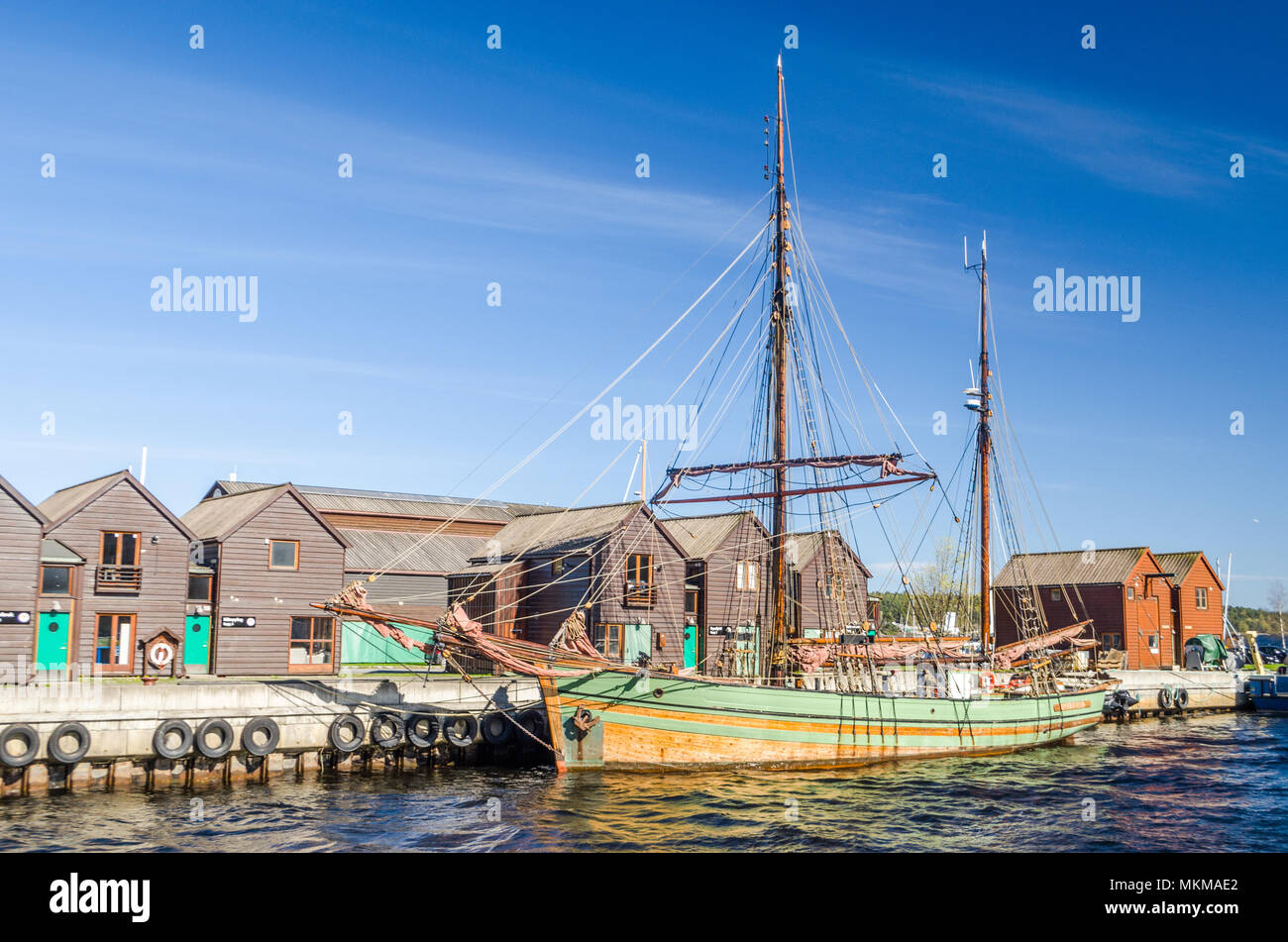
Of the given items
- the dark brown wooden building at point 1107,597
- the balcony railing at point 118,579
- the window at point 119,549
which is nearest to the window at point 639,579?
the balcony railing at point 118,579

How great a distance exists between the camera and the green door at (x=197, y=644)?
138ft

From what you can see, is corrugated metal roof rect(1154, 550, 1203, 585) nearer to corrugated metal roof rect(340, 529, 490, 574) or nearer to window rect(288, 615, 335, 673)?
corrugated metal roof rect(340, 529, 490, 574)

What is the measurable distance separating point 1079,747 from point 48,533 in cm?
4410

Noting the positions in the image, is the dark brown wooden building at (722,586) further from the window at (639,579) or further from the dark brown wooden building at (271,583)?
the dark brown wooden building at (271,583)

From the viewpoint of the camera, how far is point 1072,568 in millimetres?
72438

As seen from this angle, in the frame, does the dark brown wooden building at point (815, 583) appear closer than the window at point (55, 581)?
No

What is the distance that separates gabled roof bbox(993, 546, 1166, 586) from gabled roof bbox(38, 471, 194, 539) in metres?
52.6

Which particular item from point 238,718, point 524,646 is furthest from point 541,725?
point 238,718

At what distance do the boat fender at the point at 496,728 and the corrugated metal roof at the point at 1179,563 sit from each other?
54.7 m

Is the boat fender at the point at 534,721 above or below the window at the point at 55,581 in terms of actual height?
below

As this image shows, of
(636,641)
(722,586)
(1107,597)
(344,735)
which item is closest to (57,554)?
(344,735)

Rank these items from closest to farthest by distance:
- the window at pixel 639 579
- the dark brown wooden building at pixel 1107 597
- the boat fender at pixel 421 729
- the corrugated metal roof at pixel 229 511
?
the boat fender at pixel 421 729 → the corrugated metal roof at pixel 229 511 → the window at pixel 639 579 → the dark brown wooden building at pixel 1107 597

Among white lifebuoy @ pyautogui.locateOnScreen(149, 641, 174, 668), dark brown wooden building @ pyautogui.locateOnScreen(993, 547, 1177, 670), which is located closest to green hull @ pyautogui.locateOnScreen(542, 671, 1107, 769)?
white lifebuoy @ pyautogui.locateOnScreen(149, 641, 174, 668)
